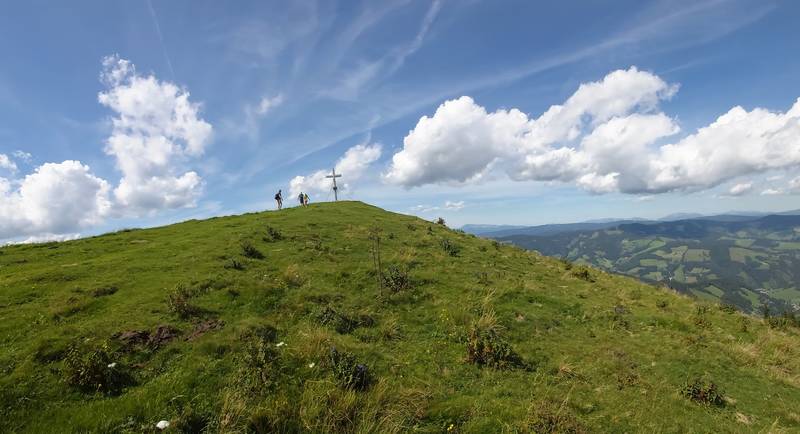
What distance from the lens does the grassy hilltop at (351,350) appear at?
374 inches

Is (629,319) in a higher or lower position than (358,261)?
lower

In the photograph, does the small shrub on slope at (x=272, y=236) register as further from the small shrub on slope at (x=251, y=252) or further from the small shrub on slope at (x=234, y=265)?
Answer: the small shrub on slope at (x=234, y=265)

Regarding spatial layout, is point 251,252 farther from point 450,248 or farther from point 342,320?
point 450,248

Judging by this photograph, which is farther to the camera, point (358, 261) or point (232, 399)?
point (358, 261)

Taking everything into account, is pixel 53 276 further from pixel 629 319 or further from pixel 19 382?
pixel 629 319

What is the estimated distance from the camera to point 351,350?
12.8m

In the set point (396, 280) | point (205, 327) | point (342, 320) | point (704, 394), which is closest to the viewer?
point (704, 394)

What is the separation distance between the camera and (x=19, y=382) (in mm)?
9438

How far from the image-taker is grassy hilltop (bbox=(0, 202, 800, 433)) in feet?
31.2

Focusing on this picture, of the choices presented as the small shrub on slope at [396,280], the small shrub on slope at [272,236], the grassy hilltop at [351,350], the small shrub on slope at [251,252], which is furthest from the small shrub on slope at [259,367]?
the small shrub on slope at [272,236]

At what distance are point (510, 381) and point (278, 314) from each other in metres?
9.20

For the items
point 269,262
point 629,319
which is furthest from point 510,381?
point 269,262

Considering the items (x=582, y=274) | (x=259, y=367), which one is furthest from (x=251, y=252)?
(x=582, y=274)

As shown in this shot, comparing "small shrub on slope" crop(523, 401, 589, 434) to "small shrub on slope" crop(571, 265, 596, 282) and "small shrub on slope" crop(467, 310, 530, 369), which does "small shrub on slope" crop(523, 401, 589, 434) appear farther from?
"small shrub on slope" crop(571, 265, 596, 282)
